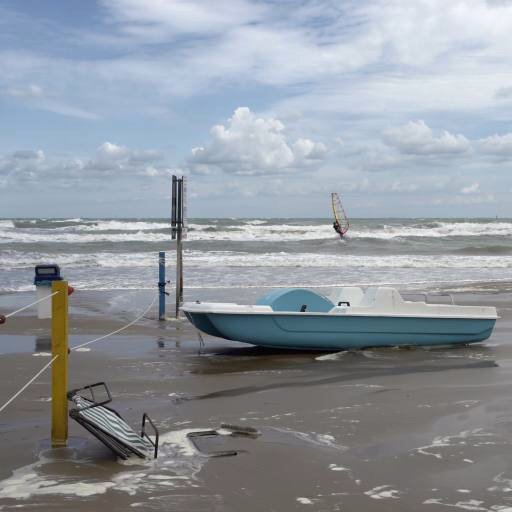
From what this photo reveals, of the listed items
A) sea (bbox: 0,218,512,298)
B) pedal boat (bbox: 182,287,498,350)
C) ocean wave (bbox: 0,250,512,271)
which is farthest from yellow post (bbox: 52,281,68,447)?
ocean wave (bbox: 0,250,512,271)

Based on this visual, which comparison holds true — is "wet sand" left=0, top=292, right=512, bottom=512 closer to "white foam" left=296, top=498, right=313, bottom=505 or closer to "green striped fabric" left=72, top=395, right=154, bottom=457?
"white foam" left=296, top=498, right=313, bottom=505

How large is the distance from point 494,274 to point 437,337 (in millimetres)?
15003

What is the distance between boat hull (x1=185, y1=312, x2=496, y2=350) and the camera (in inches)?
367

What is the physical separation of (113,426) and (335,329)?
4872 mm

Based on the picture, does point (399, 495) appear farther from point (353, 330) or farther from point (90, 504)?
point (353, 330)

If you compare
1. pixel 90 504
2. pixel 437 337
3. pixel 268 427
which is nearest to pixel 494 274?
pixel 437 337

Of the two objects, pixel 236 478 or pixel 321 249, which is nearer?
pixel 236 478

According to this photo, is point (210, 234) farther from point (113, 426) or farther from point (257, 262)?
point (113, 426)

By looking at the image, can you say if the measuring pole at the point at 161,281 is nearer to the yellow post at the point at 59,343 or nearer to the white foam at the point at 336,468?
the yellow post at the point at 59,343

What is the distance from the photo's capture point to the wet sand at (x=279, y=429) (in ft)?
14.6

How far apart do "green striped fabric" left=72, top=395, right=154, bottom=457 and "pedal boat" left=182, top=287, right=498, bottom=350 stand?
12.3 feet

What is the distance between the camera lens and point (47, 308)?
1185 centimetres

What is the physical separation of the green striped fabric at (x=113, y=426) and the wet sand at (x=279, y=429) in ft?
0.48

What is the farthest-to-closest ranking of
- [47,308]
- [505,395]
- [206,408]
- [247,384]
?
[47,308], [247,384], [505,395], [206,408]
